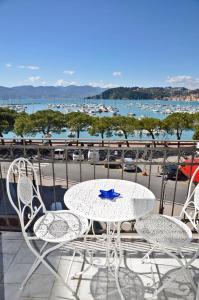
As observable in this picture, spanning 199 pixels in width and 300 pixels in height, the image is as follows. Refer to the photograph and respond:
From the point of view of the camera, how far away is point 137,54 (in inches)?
1684

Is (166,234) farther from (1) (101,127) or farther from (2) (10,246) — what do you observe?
(1) (101,127)

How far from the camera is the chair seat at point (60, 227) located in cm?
160

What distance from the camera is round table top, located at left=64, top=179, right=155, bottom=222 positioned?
148cm

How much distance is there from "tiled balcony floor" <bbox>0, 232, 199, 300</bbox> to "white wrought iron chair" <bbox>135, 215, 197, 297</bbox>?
0.33 ft

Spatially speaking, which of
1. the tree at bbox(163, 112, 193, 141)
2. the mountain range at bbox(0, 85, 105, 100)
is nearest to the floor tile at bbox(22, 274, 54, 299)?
the tree at bbox(163, 112, 193, 141)

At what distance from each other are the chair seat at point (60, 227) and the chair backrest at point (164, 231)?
0.47 meters

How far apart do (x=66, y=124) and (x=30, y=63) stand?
158 feet

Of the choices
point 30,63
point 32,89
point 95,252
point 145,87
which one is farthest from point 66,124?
point 32,89

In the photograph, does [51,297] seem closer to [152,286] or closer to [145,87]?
[152,286]

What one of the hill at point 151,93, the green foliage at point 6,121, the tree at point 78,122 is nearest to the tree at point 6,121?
the green foliage at point 6,121

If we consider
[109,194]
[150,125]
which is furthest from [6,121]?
[109,194]

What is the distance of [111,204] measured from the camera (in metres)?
1.63

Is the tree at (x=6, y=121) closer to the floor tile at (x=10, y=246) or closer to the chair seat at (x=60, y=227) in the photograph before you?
the floor tile at (x=10, y=246)

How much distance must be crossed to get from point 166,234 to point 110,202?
0.50 metres
